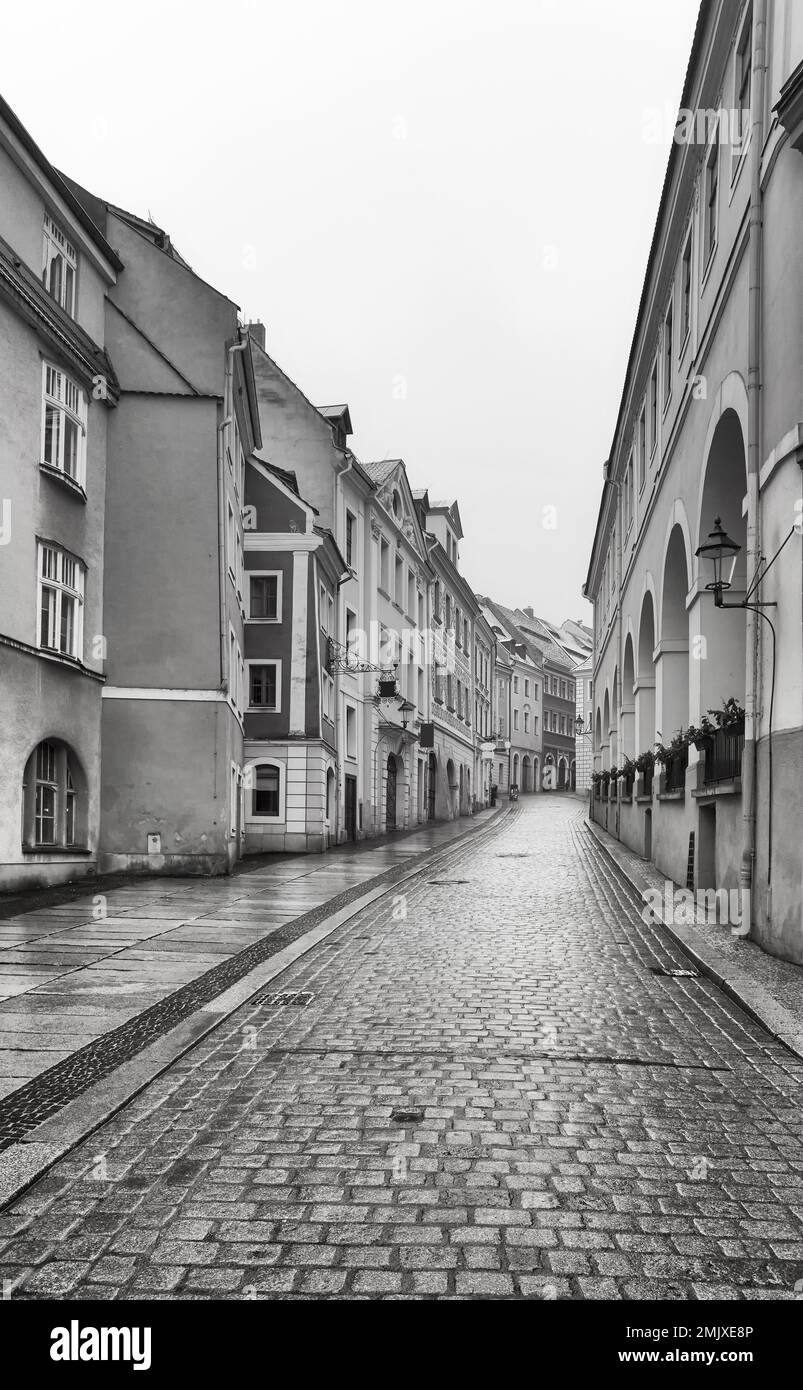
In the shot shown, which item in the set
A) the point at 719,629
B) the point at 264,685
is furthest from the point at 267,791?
the point at 719,629

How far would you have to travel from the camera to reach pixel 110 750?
19328 mm

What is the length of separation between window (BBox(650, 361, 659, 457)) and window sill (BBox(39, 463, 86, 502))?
10084 millimetres

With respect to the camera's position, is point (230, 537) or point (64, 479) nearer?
point (64, 479)

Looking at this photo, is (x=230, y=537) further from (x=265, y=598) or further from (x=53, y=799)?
(x=53, y=799)

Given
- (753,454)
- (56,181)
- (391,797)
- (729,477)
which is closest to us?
(753,454)

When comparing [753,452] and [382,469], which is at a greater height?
[382,469]

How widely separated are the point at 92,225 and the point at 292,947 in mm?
13037

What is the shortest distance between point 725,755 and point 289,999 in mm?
5850

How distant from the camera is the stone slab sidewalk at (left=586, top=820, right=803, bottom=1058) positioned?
23.8 ft

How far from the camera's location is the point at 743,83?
12.5m

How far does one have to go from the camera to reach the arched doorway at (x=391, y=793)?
128 ft

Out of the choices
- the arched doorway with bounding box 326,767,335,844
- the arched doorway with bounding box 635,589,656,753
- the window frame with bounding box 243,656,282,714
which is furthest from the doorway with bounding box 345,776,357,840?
the arched doorway with bounding box 635,589,656,753

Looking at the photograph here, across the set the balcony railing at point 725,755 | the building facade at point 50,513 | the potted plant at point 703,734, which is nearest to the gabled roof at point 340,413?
the building facade at point 50,513
